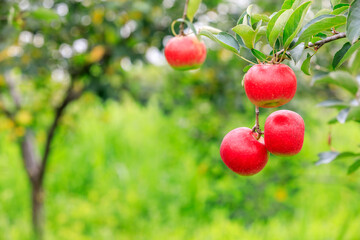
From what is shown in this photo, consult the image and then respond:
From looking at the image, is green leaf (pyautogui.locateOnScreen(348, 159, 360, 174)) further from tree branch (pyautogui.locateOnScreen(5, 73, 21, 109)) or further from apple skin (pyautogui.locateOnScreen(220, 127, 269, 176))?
tree branch (pyautogui.locateOnScreen(5, 73, 21, 109))

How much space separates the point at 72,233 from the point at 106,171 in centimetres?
79

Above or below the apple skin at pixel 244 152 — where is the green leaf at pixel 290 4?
above

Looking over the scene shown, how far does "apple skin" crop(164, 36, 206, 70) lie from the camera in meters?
0.78

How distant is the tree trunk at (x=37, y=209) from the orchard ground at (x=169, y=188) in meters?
0.09

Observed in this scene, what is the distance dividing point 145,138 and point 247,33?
3050 mm

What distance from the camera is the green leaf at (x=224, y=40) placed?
0.50 m

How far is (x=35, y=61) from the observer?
1.63 meters

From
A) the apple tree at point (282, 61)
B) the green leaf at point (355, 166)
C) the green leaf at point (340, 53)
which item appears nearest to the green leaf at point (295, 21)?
the apple tree at point (282, 61)

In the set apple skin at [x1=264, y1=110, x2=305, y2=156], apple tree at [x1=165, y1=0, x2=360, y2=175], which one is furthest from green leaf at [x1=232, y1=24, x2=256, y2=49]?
apple skin at [x1=264, y1=110, x2=305, y2=156]

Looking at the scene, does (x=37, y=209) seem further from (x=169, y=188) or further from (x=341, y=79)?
(x=341, y=79)

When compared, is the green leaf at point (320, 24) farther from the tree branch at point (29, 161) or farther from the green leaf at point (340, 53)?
the tree branch at point (29, 161)

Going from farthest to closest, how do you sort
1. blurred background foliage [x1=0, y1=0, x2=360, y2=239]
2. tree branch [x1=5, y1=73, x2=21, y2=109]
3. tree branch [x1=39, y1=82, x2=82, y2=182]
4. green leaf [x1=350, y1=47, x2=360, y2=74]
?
tree branch [x1=5, y1=73, x2=21, y2=109] → tree branch [x1=39, y1=82, x2=82, y2=182] → blurred background foliage [x1=0, y1=0, x2=360, y2=239] → green leaf [x1=350, y1=47, x2=360, y2=74]

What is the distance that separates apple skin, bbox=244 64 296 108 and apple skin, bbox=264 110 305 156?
1.5 inches

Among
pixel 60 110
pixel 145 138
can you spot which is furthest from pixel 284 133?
pixel 145 138
